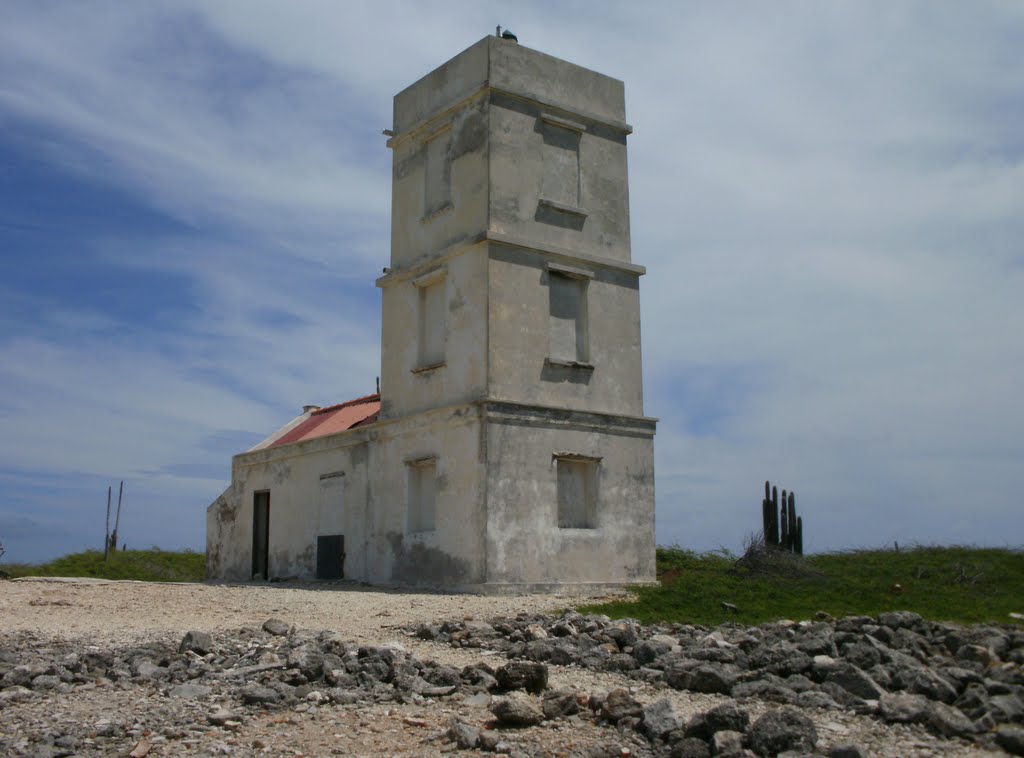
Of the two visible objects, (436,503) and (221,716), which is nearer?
(221,716)

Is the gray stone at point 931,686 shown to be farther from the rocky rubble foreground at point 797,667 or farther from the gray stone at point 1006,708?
the gray stone at point 1006,708

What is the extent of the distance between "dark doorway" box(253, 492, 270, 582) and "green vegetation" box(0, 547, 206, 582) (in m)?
2.64

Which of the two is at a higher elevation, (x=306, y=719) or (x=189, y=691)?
(x=189, y=691)

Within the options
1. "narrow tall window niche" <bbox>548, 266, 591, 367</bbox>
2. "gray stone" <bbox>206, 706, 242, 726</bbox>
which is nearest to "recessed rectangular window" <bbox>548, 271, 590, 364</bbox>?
"narrow tall window niche" <bbox>548, 266, 591, 367</bbox>

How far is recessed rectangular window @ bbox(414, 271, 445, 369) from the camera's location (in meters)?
21.3

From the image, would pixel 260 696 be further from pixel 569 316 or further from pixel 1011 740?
pixel 569 316

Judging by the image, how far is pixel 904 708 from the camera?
8172 millimetres

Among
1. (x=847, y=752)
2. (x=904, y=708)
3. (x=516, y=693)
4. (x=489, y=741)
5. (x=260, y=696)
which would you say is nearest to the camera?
(x=847, y=752)

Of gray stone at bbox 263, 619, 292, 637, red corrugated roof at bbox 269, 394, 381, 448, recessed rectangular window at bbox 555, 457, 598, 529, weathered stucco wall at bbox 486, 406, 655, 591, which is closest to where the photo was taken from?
gray stone at bbox 263, 619, 292, 637

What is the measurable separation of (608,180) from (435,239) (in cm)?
402

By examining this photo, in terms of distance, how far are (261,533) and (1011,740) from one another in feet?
71.0

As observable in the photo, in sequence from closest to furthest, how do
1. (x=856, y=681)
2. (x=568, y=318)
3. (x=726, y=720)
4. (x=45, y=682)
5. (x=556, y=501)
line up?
(x=726, y=720) < (x=856, y=681) < (x=45, y=682) < (x=556, y=501) < (x=568, y=318)

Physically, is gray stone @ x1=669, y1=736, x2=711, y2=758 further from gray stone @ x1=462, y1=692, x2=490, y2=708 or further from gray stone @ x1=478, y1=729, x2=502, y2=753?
gray stone @ x1=462, y1=692, x2=490, y2=708

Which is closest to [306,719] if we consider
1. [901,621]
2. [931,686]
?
[931,686]
